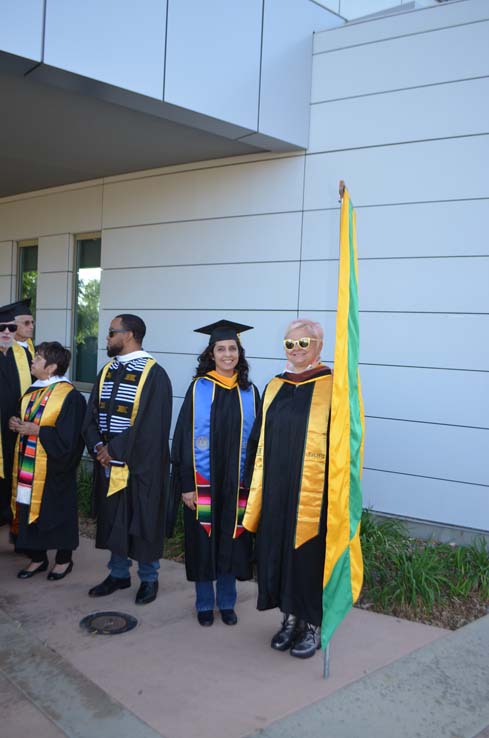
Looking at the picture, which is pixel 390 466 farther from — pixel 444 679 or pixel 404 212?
pixel 444 679

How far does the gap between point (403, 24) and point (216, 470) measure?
452 centimetres

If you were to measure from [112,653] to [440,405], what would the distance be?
3520 millimetres

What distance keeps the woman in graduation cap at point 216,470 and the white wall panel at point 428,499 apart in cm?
233

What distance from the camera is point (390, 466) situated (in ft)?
20.1

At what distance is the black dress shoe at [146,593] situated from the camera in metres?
4.49

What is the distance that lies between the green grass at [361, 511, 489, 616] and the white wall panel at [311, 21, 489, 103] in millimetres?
4019

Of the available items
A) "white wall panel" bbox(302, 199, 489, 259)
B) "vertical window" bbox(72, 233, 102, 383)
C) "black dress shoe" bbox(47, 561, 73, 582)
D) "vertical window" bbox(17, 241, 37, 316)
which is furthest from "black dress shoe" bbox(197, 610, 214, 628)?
"vertical window" bbox(17, 241, 37, 316)

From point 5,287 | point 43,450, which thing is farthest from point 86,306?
point 43,450

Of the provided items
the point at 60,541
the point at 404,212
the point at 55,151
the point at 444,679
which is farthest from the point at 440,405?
Answer: the point at 55,151

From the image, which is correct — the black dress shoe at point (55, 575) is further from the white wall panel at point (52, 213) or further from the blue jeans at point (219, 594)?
the white wall panel at point (52, 213)

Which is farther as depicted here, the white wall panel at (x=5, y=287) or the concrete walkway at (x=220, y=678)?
the white wall panel at (x=5, y=287)

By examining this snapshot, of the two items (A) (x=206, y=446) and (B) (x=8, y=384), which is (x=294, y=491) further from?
(B) (x=8, y=384)

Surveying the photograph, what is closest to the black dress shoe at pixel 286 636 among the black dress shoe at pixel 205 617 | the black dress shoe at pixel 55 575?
the black dress shoe at pixel 205 617

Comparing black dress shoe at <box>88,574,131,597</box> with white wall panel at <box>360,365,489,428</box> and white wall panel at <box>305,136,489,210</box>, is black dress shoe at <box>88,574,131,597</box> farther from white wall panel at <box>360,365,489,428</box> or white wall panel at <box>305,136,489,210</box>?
white wall panel at <box>305,136,489,210</box>
